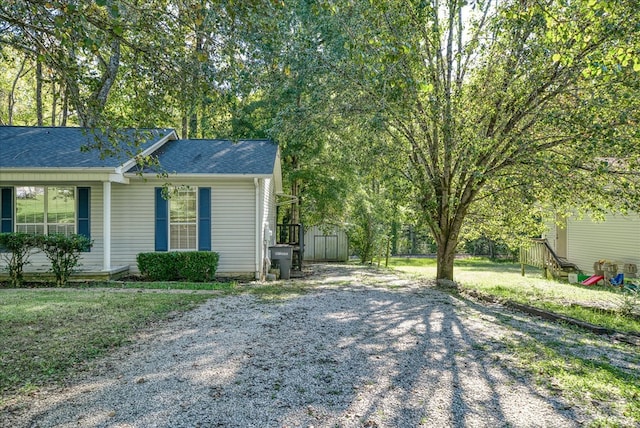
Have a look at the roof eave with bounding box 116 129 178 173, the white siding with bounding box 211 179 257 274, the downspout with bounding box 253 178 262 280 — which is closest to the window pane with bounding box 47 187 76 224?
the roof eave with bounding box 116 129 178 173

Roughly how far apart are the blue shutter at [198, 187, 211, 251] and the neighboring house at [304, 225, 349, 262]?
1049 cm

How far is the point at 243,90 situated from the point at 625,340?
609 centimetres

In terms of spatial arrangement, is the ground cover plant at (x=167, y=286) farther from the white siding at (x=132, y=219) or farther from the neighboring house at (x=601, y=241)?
the neighboring house at (x=601, y=241)

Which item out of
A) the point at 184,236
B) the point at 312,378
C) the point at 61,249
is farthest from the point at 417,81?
the point at 61,249

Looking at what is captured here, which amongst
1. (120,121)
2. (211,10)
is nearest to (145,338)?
(120,121)

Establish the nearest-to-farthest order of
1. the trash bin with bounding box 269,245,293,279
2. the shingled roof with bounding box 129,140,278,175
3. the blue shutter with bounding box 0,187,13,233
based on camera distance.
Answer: the blue shutter with bounding box 0,187,13,233 → the shingled roof with bounding box 129,140,278,175 → the trash bin with bounding box 269,245,293,279

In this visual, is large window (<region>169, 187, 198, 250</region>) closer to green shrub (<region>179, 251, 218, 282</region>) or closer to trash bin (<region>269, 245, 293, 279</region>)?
green shrub (<region>179, 251, 218, 282</region>)

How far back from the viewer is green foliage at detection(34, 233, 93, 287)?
966 cm

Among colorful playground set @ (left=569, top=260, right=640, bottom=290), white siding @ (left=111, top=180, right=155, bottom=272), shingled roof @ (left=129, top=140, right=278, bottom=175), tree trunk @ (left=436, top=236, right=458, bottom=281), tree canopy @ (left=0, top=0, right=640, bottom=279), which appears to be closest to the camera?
tree canopy @ (left=0, top=0, right=640, bottom=279)

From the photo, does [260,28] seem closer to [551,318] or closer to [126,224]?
[551,318]

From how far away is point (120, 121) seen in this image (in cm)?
550

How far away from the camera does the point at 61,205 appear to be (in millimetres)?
11500

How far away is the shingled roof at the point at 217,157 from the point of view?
37.5 feet

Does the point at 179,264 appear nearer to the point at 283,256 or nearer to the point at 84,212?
the point at 283,256
